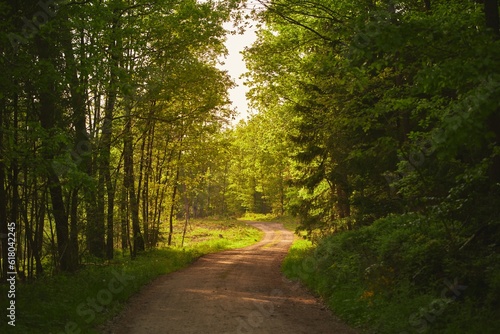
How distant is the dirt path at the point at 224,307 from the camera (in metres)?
9.69

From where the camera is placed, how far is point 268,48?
17156 millimetres

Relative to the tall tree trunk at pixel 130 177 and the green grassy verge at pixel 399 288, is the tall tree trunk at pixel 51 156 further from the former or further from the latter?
the green grassy verge at pixel 399 288

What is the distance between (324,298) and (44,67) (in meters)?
9.45

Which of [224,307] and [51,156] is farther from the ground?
[51,156]

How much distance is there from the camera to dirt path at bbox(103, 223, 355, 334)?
9.69m

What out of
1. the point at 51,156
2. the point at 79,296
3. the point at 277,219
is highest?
the point at 51,156

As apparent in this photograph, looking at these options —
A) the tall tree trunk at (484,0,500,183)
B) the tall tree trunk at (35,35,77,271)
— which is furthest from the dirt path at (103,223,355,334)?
the tall tree trunk at (484,0,500,183)

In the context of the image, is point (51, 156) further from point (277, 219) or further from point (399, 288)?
point (277, 219)

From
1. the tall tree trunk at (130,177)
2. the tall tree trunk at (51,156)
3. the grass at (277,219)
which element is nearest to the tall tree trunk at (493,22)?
the tall tree trunk at (51,156)

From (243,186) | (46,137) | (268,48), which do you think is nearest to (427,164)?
(268,48)

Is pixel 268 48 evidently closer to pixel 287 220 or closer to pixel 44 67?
pixel 44 67

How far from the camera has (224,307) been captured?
38.2 feet

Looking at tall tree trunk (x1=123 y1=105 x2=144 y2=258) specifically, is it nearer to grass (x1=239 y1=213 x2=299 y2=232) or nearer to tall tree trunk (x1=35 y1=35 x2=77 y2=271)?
tall tree trunk (x1=35 y1=35 x2=77 y2=271)

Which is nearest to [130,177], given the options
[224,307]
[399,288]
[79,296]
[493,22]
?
[79,296]
